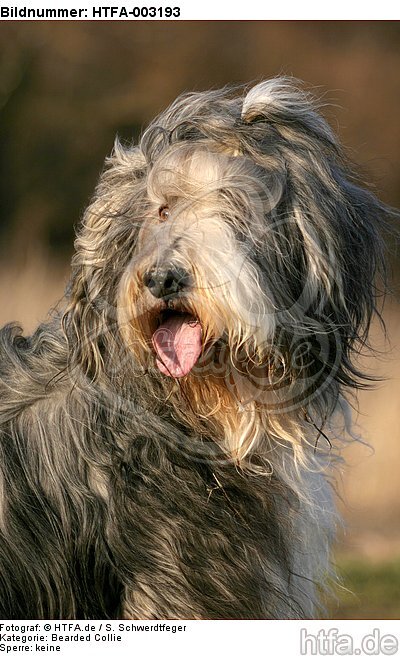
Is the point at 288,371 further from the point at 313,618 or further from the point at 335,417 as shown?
the point at 313,618

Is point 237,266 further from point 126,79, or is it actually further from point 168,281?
point 126,79

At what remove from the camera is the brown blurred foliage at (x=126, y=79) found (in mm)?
14484

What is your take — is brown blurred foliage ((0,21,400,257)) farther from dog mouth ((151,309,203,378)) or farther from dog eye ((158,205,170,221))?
dog mouth ((151,309,203,378))

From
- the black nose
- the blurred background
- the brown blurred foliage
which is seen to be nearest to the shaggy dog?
the black nose

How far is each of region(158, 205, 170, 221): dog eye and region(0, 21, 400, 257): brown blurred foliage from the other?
10862 mm

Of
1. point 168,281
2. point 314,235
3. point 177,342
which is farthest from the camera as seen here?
point 314,235

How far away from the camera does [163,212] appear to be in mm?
3283

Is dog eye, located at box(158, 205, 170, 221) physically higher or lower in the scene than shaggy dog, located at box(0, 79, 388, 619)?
higher

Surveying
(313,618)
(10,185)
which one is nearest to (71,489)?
(313,618)

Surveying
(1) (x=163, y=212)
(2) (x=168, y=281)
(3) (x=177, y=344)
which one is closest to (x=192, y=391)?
(3) (x=177, y=344)

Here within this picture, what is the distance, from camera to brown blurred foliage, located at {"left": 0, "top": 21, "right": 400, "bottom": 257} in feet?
47.5

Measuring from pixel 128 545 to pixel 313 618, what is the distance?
0.81m

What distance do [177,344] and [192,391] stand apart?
0.20 m

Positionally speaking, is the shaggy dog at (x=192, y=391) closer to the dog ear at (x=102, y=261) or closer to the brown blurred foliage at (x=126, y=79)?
the dog ear at (x=102, y=261)
